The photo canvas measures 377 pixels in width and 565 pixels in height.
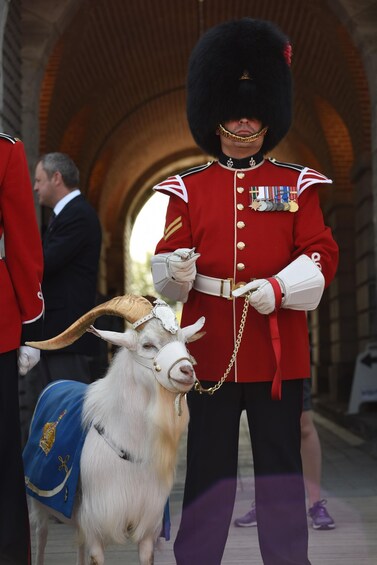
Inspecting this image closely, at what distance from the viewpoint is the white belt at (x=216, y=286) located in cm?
416

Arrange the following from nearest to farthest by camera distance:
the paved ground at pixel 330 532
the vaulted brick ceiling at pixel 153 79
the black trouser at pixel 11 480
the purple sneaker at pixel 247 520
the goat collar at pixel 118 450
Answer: the black trouser at pixel 11 480 < the goat collar at pixel 118 450 < the paved ground at pixel 330 532 < the purple sneaker at pixel 247 520 < the vaulted brick ceiling at pixel 153 79

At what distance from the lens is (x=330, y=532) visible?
6207 millimetres

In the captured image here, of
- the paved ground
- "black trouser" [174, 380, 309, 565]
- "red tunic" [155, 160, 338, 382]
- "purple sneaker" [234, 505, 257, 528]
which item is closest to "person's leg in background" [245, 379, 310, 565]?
"black trouser" [174, 380, 309, 565]

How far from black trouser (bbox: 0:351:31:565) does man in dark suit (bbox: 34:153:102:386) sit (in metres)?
2.20

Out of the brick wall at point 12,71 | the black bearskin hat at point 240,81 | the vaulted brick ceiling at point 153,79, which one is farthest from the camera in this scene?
the vaulted brick ceiling at point 153,79

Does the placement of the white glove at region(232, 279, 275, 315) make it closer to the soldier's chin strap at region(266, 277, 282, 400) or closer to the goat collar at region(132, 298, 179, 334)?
the soldier's chin strap at region(266, 277, 282, 400)

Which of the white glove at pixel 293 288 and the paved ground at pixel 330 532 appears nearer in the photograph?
the white glove at pixel 293 288

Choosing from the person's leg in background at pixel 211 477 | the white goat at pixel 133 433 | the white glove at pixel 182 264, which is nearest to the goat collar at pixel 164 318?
the white goat at pixel 133 433

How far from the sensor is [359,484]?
324 inches

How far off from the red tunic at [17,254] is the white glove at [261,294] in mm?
814

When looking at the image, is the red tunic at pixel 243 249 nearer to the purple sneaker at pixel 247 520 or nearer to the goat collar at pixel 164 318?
the goat collar at pixel 164 318

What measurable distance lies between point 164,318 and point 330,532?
2.73 meters

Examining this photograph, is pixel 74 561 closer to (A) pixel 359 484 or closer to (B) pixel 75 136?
(A) pixel 359 484

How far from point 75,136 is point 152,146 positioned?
5312 millimetres
